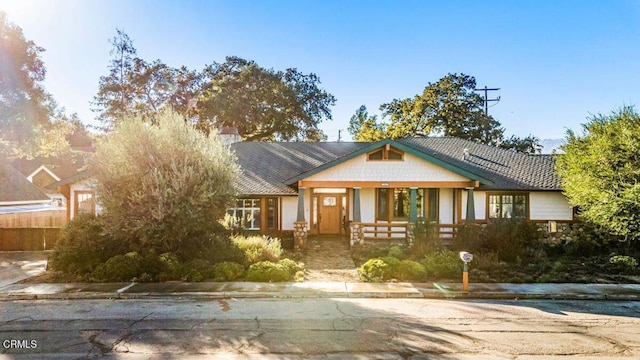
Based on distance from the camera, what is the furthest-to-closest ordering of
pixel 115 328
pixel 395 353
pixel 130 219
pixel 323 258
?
pixel 323 258
pixel 130 219
pixel 115 328
pixel 395 353

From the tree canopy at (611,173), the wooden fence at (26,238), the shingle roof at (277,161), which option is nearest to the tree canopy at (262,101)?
the shingle roof at (277,161)

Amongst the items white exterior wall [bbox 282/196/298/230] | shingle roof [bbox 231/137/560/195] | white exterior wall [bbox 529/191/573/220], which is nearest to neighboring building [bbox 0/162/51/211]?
shingle roof [bbox 231/137/560/195]

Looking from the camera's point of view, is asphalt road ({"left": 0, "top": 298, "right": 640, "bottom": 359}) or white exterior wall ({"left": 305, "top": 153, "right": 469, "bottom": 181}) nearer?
asphalt road ({"left": 0, "top": 298, "right": 640, "bottom": 359})

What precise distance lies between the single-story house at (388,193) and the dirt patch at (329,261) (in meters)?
0.98

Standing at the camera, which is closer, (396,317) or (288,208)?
(396,317)

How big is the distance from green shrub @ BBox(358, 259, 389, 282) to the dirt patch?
0.29 metres

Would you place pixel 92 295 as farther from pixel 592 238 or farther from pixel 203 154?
pixel 592 238

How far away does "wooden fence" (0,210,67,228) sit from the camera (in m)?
21.2

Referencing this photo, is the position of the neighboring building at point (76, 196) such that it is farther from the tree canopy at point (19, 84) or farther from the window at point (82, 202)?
the tree canopy at point (19, 84)

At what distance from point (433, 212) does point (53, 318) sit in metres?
16.8

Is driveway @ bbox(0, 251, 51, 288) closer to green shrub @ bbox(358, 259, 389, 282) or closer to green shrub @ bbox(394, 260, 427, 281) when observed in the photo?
green shrub @ bbox(358, 259, 389, 282)

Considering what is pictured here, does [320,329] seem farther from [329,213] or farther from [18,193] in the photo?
[18,193]

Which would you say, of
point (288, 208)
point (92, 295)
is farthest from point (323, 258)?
point (92, 295)

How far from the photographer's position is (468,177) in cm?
1912
